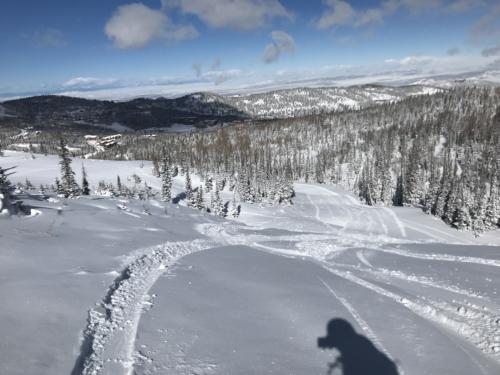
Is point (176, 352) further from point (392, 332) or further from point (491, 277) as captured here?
point (491, 277)

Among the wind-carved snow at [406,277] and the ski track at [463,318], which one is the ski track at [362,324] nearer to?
the wind-carved snow at [406,277]

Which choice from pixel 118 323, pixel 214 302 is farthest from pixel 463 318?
pixel 118 323

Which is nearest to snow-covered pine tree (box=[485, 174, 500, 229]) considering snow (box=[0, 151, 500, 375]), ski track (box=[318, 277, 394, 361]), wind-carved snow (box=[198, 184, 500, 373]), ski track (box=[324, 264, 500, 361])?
wind-carved snow (box=[198, 184, 500, 373])

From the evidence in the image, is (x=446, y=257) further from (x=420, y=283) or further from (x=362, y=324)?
(x=362, y=324)

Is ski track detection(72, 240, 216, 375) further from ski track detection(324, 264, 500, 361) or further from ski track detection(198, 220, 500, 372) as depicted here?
ski track detection(324, 264, 500, 361)

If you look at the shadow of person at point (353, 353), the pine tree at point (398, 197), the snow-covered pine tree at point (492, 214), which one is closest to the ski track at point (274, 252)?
the shadow of person at point (353, 353)
